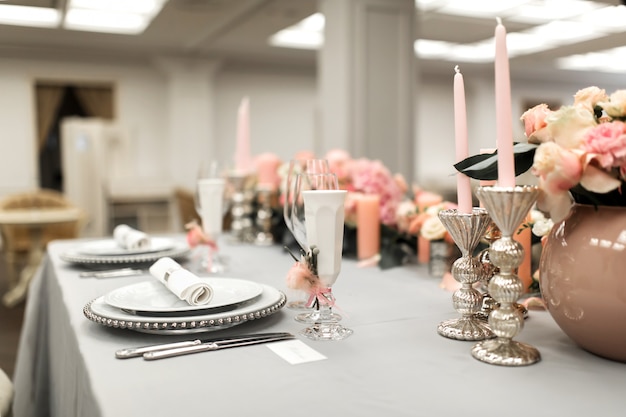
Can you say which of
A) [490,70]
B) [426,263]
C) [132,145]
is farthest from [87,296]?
[490,70]

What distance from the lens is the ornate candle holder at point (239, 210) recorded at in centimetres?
222

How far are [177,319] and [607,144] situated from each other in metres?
0.66

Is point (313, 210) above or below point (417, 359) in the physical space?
above

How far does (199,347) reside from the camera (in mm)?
852

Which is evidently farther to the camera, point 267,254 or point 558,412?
point 267,254

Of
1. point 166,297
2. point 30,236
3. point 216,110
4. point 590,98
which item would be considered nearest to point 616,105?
point 590,98

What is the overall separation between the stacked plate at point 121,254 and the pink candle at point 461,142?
931 millimetres

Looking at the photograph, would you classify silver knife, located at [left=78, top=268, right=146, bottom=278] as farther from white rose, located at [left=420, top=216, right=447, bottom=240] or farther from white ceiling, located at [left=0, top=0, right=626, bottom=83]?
white ceiling, located at [left=0, top=0, right=626, bottom=83]

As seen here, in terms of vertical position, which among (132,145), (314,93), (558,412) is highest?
(314,93)

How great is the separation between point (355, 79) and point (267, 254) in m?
2.00

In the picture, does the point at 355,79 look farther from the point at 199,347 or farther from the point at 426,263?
the point at 199,347

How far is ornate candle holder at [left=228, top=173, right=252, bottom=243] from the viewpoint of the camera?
2217 millimetres

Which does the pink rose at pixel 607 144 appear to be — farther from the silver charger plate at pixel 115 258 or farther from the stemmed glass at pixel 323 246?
the silver charger plate at pixel 115 258

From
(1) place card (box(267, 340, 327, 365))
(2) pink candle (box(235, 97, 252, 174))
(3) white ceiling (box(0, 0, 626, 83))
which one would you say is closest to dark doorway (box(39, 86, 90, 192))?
(3) white ceiling (box(0, 0, 626, 83))
